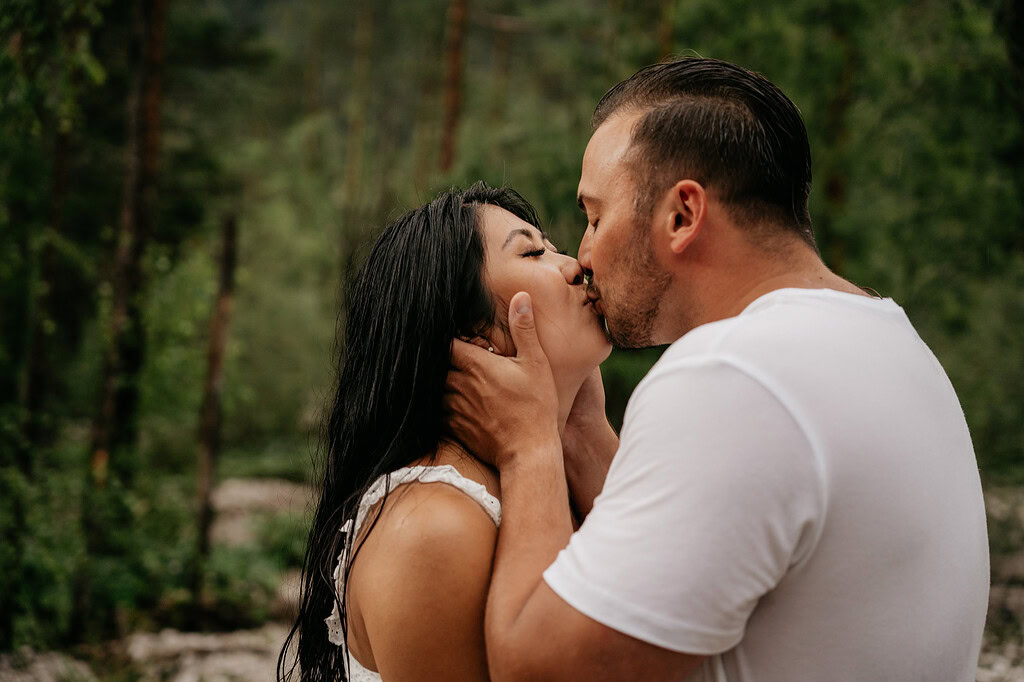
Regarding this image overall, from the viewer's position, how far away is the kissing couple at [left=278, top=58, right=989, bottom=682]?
147 centimetres

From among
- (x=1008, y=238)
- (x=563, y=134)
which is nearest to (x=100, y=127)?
(x=563, y=134)

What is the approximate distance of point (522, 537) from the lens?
5.77ft

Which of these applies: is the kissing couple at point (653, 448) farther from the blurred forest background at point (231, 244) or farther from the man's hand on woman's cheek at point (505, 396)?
the blurred forest background at point (231, 244)

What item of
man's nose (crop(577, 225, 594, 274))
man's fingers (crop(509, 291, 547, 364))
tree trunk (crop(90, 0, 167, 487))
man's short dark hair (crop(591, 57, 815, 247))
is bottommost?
tree trunk (crop(90, 0, 167, 487))

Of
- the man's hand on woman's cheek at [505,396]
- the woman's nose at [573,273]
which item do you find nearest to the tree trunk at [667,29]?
the woman's nose at [573,273]

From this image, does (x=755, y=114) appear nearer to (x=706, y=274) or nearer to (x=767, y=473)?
(x=706, y=274)

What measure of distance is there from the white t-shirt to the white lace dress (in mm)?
462

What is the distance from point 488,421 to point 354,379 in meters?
0.56

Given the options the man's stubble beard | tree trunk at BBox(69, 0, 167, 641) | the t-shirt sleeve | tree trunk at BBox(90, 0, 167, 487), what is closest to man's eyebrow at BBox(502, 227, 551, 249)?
the man's stubble beard

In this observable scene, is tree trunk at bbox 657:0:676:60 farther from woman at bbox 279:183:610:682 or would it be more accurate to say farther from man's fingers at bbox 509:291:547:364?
man's fingers at bbox 509:291:547:364

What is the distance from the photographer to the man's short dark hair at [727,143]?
1.92 metres

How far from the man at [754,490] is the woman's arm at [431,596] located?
112mm

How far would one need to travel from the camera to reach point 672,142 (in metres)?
1.97

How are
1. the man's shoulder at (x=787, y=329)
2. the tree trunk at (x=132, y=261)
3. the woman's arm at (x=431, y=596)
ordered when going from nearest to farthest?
the man's shoulder at (x=787, y=329) < the woman's arm at (x=431, y=596) < the tree trunk at (x=132, y=261)
